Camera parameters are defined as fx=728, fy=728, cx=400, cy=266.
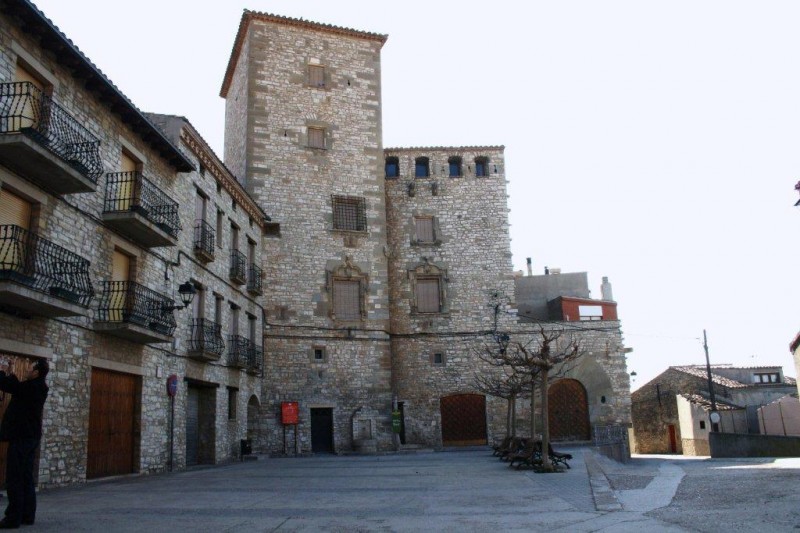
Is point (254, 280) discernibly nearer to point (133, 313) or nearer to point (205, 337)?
point (205, 337)

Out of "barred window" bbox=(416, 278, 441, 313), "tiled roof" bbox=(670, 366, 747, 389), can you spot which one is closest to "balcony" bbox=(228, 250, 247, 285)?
"barred window" bbox=(416, 278, 441, 313)

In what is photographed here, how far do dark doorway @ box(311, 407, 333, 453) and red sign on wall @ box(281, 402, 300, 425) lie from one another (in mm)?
956

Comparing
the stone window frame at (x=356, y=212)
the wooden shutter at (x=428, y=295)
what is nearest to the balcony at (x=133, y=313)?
the stone window frame at (x=356, y=212)

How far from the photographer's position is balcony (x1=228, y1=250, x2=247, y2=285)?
22.1 meters

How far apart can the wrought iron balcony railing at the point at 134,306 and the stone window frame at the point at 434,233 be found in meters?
14.0

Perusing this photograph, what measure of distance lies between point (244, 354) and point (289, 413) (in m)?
3.42

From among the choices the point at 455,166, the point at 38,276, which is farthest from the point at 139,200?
the point at 455,166

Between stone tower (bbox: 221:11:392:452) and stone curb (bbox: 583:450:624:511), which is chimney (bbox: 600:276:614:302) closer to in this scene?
stone tower (bbox: 221:11:392:452)

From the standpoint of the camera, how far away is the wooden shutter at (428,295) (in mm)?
28797

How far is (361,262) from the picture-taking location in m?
27.2

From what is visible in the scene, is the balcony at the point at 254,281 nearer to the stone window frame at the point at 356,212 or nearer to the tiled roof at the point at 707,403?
the stone window frame at the point at 356,212

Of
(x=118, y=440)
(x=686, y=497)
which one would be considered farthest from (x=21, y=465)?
(x=118, y=440)

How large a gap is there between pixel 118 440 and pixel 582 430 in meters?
18.8

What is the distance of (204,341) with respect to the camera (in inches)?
757
